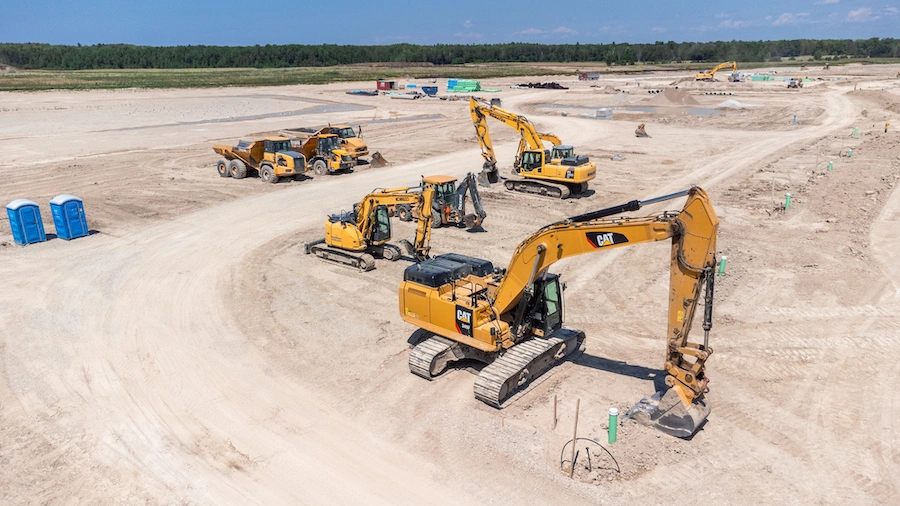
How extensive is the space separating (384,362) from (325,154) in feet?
79.8

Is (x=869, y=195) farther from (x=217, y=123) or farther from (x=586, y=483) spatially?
(x=217, y=123)

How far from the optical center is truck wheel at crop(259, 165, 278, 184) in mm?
33344

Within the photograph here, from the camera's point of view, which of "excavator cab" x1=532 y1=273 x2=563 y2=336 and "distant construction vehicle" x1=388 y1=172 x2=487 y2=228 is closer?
"excavator cab" x1=532 y1=273 x2=563 y2=336

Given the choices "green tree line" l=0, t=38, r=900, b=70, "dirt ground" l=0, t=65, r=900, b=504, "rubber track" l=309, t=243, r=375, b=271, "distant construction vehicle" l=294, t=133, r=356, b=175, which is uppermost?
"green tree line" l=0, t=38, r=900, b=70

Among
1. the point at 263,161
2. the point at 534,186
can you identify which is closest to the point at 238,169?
the point at 263,161

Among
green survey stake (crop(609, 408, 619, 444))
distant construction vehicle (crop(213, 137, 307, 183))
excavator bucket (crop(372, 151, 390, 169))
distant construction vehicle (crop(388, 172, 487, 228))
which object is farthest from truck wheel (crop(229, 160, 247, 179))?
green survey stake (crop(609, 408, 619, 444))

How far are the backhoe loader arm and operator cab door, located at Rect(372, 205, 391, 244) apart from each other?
29.9ft

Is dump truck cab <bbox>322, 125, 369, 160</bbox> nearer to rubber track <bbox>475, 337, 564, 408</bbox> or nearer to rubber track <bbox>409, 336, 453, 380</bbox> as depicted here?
rubber track <bbox>409, 336, 453, 380</bbox>

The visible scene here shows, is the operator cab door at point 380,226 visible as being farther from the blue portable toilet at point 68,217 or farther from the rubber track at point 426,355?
the blue portable toilet at point 68,217

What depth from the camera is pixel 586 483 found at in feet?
32.6

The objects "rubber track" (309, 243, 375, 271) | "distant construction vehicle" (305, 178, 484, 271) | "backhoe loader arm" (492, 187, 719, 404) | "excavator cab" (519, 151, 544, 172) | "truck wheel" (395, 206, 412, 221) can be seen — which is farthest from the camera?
"excavator cab" (519, 151, 544, 172)

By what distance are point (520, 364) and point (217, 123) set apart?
51317mm

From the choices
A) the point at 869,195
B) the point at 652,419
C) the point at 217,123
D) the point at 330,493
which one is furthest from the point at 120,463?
the point at 217,123

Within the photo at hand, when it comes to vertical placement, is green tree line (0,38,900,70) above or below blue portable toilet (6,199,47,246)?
above
